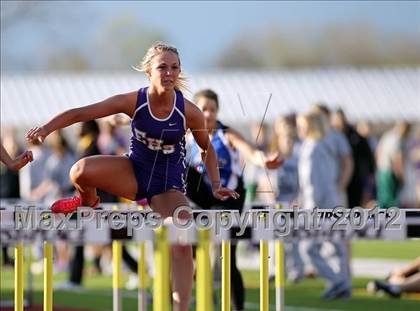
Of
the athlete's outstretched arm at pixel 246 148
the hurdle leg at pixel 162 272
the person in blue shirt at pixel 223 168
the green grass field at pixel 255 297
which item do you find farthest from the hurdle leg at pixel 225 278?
the green grass field at pixel 255 297

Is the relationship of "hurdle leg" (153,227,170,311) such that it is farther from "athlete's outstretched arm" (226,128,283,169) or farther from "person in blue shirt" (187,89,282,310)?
"person in blue shirt" (187,89,282,310)

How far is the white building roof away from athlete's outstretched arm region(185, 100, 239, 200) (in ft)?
94.2

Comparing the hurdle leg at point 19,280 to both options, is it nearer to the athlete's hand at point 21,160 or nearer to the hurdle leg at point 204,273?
the athlete's hand at point 21,160

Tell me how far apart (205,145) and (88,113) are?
1005 millimetres

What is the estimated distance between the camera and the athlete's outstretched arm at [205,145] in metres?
8.52

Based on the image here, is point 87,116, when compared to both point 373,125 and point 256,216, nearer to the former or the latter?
point 256,216

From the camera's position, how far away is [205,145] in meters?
8.80

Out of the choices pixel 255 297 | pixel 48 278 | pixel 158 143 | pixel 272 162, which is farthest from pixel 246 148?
pixel 255 297

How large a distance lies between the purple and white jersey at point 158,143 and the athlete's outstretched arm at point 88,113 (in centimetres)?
7

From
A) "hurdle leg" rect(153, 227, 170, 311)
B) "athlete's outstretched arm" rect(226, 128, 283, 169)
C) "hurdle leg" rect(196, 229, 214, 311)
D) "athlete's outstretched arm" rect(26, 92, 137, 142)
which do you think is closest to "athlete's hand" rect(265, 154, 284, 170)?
"athlete's outstretched arm" rect(226, 128, 283, 169)

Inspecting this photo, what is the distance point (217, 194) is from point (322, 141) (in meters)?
6.58

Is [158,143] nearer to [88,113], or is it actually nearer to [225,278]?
[88,113]

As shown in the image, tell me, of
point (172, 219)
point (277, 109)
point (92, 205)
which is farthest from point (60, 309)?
point (277, 109)

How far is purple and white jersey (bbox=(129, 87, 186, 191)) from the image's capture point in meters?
8.38
